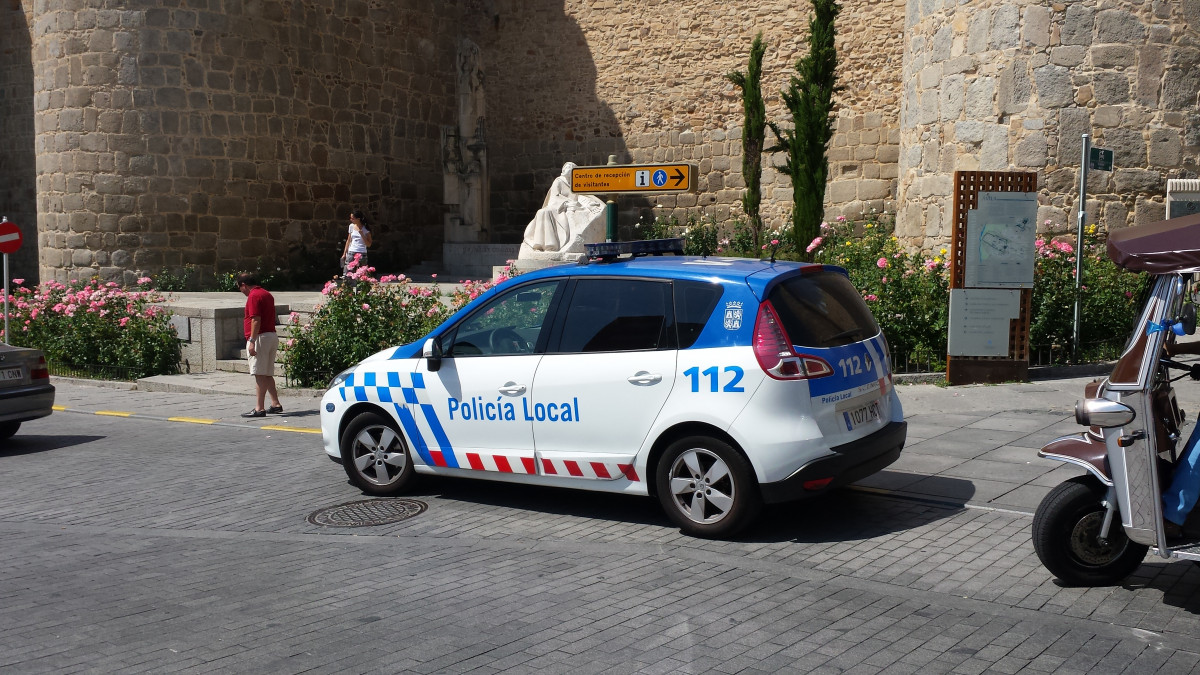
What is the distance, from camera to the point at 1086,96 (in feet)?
45.1

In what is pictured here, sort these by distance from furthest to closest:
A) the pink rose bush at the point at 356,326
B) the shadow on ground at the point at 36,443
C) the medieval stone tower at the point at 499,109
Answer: the medieval stone tower at the point at 499,109 → the pink rose bush at the point at 356,326 → the shadow on ground at the point at 36,443

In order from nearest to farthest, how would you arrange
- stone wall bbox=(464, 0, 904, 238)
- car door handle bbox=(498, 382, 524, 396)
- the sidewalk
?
1. car door handle bbox=(498, 382, 524, 396)
2. the sidewalk
3. stone wall bbox=(464, 0, 904, 238)

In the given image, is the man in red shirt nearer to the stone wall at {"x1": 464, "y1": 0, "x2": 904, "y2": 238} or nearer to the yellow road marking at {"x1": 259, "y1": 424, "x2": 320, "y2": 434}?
the yellow road marking at {"x1": 259, "y1": 424, "x2": 320, "y2": 434}

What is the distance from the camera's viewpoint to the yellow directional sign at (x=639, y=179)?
10445mm

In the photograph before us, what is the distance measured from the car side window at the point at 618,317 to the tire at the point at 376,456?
1.49 metres

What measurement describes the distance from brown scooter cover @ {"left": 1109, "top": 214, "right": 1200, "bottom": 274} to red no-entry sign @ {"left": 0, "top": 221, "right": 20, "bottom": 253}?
45.8 feet

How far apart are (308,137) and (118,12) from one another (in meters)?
3.99

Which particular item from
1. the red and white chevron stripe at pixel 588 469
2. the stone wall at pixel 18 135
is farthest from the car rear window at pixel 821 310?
the stone wall at pixel 18 135

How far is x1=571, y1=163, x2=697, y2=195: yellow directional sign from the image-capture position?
1045 centimetres

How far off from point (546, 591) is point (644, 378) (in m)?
1.45

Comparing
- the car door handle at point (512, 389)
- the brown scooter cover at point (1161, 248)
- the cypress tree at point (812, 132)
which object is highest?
the cypress tree at point (812, 132)

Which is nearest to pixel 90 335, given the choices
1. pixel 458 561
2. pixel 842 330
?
pixel 458 561

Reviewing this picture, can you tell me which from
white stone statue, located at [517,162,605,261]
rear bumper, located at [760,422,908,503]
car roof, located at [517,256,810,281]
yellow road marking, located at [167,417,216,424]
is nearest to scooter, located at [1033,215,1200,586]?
rear bumper, located at [760,422,908,503]

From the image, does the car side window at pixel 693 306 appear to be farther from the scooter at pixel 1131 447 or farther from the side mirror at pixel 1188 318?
the side mirror at pixel 1188 318
